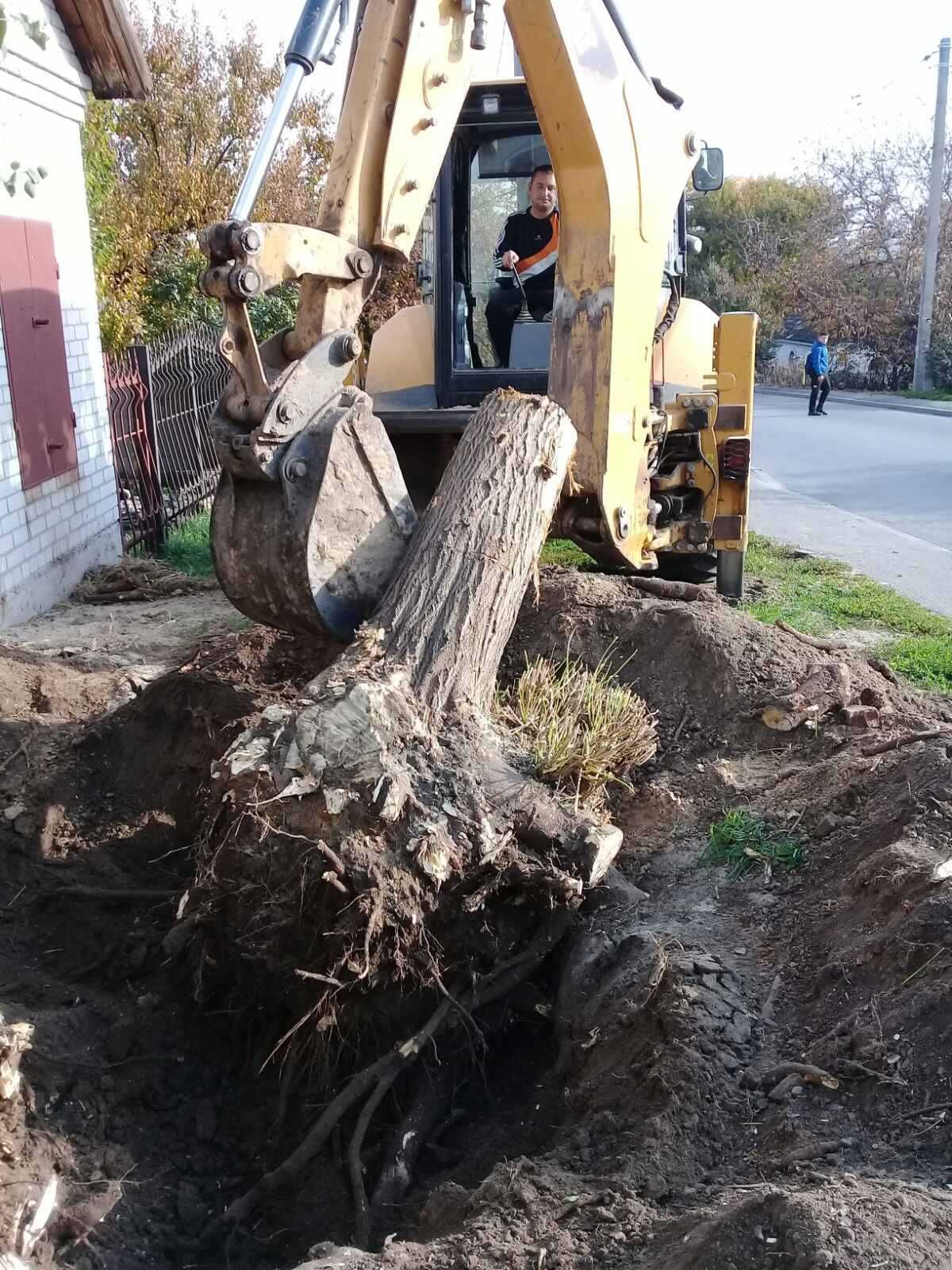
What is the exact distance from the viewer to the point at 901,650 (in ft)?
20.7

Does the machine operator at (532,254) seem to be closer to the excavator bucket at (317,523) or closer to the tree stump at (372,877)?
the excavator bucket at (317,523)

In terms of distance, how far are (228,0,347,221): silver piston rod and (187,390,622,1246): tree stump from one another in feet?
5.80

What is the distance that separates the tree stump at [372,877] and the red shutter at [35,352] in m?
5.22

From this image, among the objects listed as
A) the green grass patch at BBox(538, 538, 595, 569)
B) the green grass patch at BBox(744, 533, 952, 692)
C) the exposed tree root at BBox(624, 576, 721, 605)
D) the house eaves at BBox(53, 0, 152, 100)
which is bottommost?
the green grass patch at BBox(744, 533, 952, 692)

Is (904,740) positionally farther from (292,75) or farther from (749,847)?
(292,75)

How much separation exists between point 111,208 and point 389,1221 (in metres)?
13.8

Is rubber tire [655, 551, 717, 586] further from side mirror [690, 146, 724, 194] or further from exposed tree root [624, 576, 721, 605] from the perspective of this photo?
side mirror [690, 146, 724, 194]

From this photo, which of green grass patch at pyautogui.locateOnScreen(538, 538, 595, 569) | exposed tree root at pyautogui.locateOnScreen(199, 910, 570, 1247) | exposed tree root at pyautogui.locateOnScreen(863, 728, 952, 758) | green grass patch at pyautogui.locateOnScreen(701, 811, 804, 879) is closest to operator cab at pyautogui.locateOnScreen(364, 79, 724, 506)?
green grass patch at pyautogui.locateOnScreen(538, 538, 595, 569)

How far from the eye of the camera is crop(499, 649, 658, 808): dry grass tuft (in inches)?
162

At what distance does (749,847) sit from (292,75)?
325 centimetres

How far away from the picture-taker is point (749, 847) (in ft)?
12.5

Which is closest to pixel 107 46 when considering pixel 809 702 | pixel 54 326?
pixel 54 326

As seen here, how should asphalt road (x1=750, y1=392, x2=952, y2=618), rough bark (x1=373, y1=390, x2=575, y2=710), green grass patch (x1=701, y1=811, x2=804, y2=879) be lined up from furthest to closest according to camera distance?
1. asphalt road (x1=750, y1=392, x2=952, y2=618)
2. rough bark (x1=373, y1=390, x2=575, y2=710)
3. green grass patch (x1=701, y1=811, x2=804, y2=879)

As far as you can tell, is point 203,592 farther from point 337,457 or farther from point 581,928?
point 581,928
